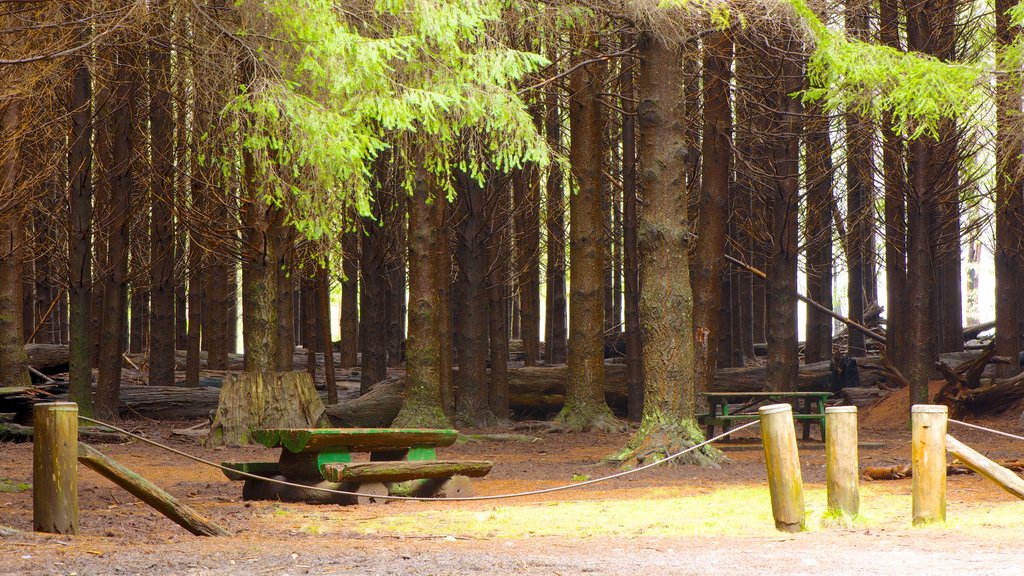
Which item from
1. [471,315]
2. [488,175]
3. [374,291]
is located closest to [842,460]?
[471,315]

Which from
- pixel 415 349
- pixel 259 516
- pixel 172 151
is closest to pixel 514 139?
pixel 415 349

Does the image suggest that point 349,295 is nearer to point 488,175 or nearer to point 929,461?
point 488,175

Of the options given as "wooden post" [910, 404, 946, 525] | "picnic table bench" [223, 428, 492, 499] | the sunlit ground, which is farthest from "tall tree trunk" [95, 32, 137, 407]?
"wooden post" [910, 404, 946, 525]

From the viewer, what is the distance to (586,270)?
15.8 m

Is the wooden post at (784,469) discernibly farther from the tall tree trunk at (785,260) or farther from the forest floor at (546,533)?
the tall tree trunk at (785,260)

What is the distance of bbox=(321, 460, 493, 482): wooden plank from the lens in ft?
28.5

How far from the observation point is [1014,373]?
1808 cm

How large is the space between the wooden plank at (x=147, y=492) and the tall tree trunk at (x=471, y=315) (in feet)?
34.1

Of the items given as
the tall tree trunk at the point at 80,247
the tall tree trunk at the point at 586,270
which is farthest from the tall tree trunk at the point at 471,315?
the tall tree trunk at the point at 80,247

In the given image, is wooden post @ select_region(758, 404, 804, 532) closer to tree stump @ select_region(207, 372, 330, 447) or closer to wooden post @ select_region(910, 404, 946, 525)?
wooden post @ select_region(910, 404, 946, 525)

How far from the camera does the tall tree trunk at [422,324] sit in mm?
14898

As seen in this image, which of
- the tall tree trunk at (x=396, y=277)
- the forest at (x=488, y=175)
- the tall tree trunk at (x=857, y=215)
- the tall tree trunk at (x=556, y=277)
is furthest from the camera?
the tall tree trunk at (x=556, y=277)

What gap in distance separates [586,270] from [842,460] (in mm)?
9138

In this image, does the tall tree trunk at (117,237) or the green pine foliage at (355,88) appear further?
the tall tree trunk at (117,237)
